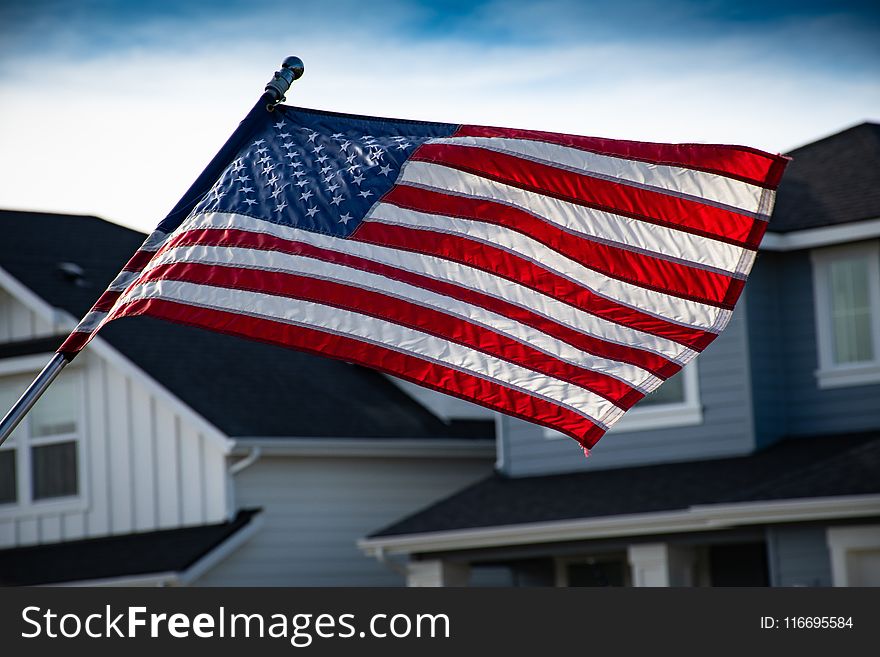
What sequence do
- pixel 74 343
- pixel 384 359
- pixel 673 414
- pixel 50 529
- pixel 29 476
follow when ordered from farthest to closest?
pixel 29 476, pixel 50 529, pixel 673 414, pixel 384 359, pixel 74 343

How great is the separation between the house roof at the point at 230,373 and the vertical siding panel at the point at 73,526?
7.18 ft

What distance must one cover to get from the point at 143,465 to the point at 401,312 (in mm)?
12859

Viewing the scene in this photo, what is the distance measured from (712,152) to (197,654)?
3.78 m

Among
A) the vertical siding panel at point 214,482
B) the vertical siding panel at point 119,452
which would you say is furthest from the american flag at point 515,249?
the vertical siding panel at point 119,452

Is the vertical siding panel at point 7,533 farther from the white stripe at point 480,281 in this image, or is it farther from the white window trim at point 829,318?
the white stripe at point 480,281

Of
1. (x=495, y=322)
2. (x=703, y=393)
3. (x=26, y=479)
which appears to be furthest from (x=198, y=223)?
(x=26, y=479)

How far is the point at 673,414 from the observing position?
60.8 ft

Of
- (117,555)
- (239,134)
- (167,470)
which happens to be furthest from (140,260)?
(167,470)

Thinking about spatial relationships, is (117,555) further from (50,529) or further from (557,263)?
(557,263)

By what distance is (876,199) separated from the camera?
18109 mm

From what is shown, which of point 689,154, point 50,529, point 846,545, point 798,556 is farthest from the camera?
point 50,529

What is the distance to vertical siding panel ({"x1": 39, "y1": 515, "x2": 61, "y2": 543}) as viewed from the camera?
67.1ft

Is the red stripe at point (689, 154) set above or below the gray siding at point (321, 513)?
above

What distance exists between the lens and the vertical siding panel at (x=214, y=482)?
1925cm
